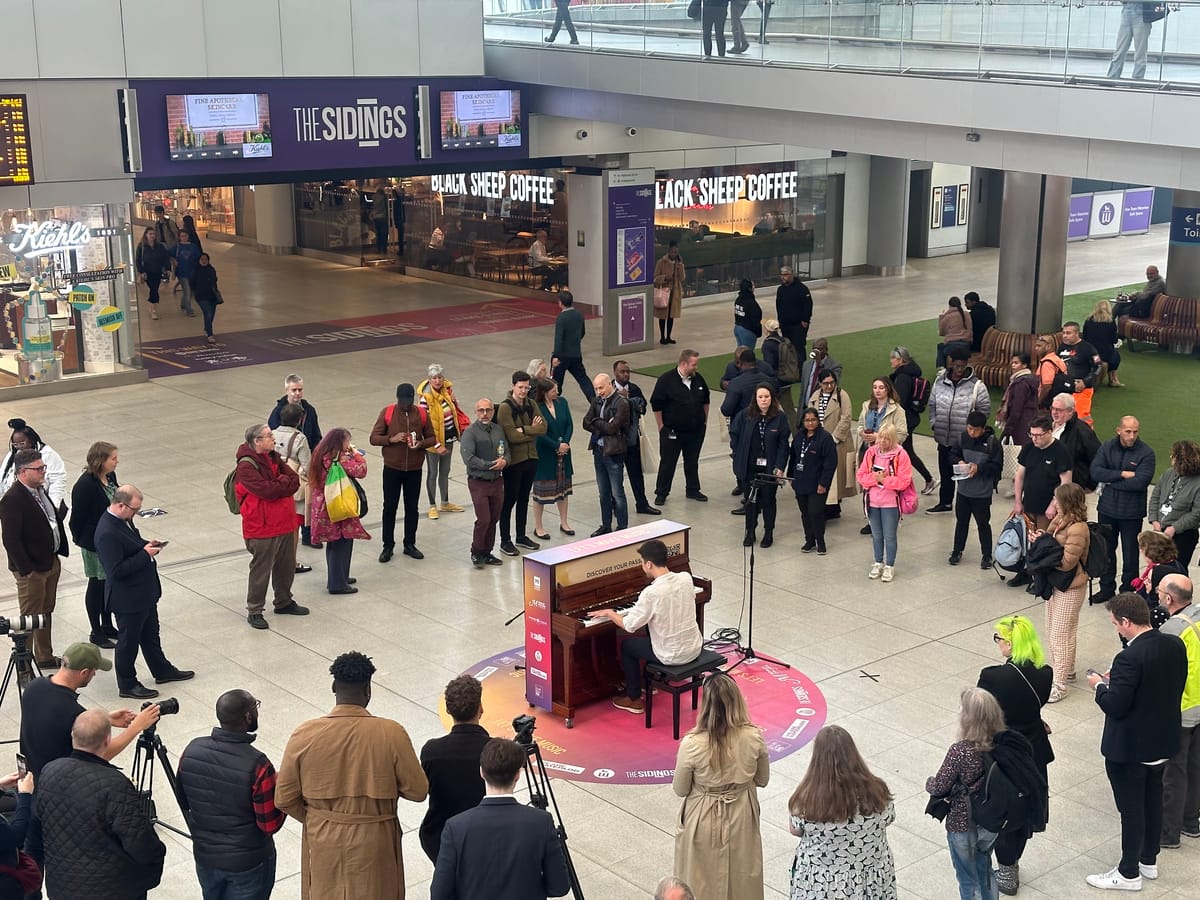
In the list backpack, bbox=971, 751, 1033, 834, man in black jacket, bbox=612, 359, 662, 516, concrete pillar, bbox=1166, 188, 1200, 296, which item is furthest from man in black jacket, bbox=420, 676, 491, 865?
concrete pillar, bbox=1166, 188, 1200, 296

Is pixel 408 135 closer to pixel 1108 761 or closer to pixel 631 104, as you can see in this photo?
pixel 631 104

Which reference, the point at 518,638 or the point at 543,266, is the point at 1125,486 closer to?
the point at 518,638

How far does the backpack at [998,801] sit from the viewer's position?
627 centimetres

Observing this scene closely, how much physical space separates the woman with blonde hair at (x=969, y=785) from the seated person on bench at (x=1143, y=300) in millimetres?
16762

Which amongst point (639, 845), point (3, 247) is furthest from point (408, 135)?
point (639, 845)

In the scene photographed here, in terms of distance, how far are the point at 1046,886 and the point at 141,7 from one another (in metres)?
16.0

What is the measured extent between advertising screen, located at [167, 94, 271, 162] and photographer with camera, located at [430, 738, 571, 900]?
15.5 m

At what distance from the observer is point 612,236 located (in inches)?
844

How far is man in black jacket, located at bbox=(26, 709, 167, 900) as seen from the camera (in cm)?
581

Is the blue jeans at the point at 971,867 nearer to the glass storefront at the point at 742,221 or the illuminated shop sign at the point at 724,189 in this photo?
the glass storefront at the point at 742,221

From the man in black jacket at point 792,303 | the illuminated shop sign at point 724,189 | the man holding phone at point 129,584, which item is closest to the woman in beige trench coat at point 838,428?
the man in black jacket at point 792,303

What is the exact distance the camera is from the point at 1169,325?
70.1 feet

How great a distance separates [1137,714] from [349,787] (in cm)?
393

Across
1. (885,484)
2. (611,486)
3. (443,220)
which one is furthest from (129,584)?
(443,220)
